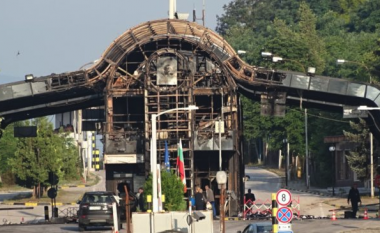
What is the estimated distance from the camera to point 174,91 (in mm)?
66188

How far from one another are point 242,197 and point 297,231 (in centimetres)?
2046

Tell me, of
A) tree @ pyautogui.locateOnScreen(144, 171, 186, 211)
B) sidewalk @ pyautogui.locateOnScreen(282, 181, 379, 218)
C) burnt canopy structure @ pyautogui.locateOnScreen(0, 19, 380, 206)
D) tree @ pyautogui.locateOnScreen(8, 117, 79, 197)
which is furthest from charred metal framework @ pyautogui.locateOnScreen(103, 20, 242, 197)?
tree @ pyautogui.locateOnScreen(8, 117, 79, 197)

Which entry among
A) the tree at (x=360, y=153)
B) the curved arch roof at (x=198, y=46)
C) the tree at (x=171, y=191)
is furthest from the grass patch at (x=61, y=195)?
the tree at (x=171, y=191)

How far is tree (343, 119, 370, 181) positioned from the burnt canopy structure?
16647 millimetres

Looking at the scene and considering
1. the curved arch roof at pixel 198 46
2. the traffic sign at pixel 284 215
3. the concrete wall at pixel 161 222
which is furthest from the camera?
the curved arch roof at pixel 198 46

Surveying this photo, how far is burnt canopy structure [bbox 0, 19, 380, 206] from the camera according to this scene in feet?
213

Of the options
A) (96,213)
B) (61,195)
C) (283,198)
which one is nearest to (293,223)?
(96,213)

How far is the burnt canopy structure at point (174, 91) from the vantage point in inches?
2552

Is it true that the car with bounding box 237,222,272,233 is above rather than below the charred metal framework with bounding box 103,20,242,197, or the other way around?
below

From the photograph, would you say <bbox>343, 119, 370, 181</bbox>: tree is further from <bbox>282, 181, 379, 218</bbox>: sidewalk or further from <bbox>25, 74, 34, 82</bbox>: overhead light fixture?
<bbox>25, 74, 34, 82</bbox>: overhead light fixture

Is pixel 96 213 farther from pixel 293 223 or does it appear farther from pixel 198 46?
pixel 198 46

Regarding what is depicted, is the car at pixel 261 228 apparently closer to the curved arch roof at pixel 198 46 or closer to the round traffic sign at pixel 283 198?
the round traffic sign at pixel 283 198

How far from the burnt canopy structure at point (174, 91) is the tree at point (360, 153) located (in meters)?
16.6

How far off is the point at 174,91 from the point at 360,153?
2228 centimetres
